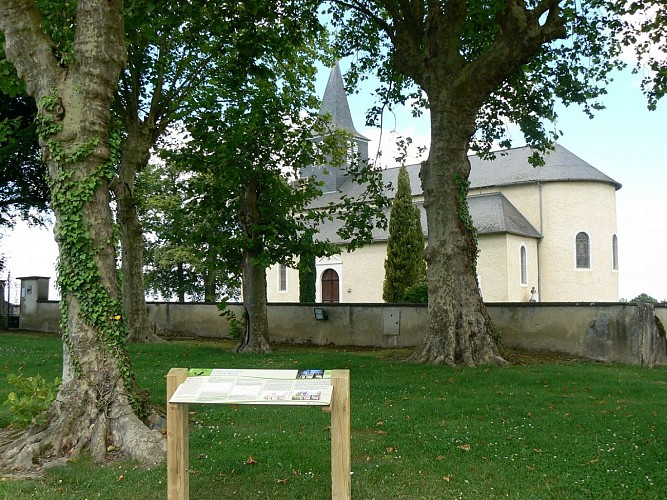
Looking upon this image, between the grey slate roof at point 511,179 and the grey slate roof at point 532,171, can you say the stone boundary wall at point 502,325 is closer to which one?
the grey slate roof at point 511,179

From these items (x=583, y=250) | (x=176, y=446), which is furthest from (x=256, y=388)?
(x=583, y=250)

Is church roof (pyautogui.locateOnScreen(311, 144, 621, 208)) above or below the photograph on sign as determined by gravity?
above

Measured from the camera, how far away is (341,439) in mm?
4590

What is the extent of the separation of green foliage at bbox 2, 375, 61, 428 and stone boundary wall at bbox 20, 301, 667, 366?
43.6 feet

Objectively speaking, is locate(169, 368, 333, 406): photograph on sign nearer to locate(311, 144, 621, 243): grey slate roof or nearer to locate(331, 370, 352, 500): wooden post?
locate(331, 370, 352, 500): wooden post

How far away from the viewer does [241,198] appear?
1684 cm

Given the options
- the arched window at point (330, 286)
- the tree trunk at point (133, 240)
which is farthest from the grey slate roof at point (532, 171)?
the tree trunk at point (133, 240)

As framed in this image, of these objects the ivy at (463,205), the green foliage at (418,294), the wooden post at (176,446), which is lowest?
the wooden post at (176,446)

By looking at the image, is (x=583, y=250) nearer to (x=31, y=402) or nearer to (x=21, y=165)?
(x=21, y=165)

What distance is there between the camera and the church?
3556cm

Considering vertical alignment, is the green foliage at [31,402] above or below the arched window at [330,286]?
below

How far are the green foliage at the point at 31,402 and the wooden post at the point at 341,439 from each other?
3.77 meters

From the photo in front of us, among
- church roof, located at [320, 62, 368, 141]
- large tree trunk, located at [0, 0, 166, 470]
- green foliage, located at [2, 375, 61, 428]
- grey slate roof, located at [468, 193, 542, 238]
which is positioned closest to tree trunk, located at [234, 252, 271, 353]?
large tree trunk, located at [0, 0, 166, 470]

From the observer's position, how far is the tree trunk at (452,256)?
13.6m
